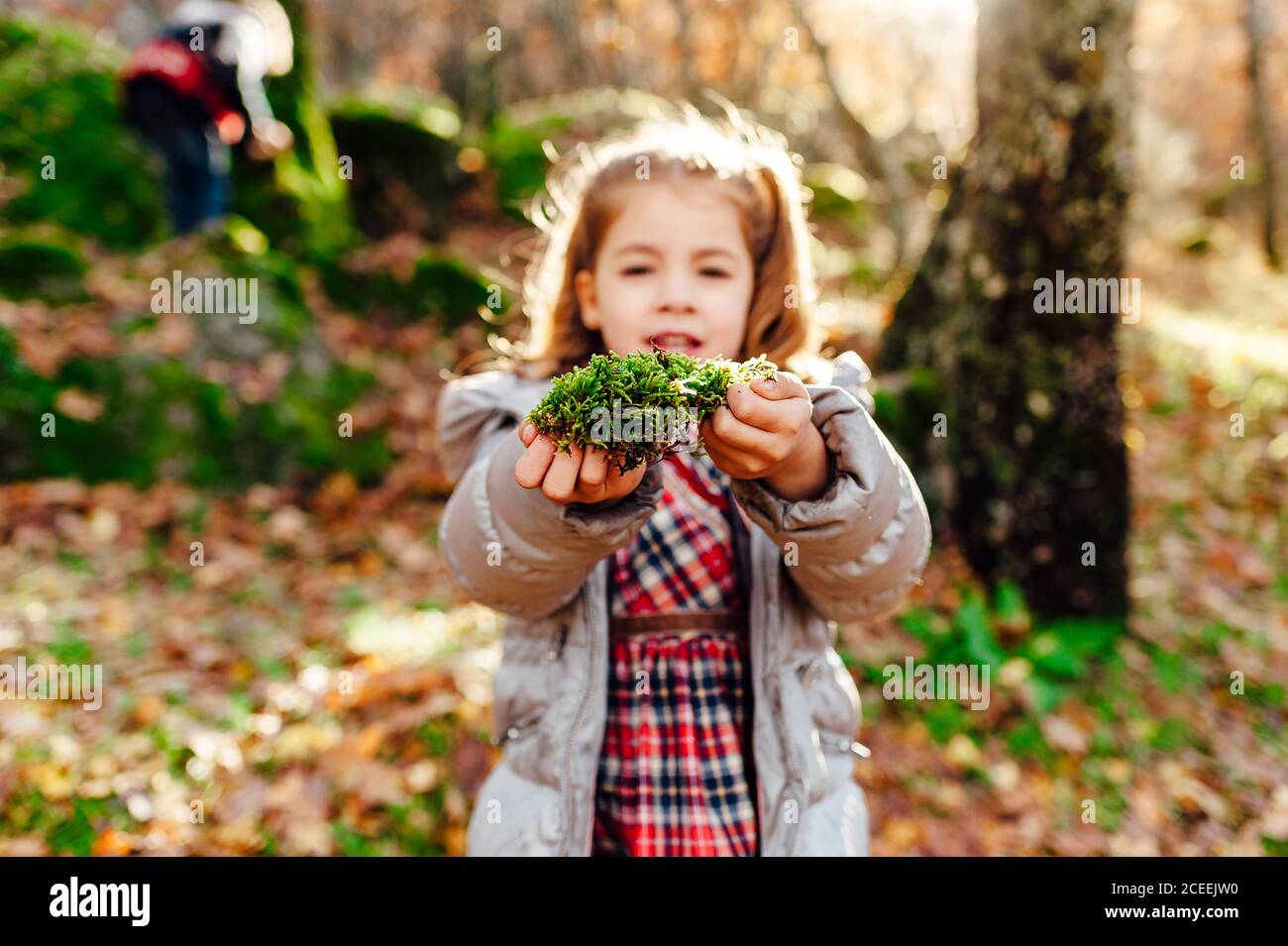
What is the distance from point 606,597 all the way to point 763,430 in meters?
0.75

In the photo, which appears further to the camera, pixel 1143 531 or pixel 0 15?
pixel 0 15

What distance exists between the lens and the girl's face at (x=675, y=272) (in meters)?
2.04

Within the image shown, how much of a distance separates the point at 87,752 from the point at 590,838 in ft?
9.08

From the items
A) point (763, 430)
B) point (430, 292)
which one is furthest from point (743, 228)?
point (430, 292)

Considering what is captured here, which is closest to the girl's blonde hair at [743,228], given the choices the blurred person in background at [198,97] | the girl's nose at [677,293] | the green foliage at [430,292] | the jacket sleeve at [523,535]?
the girl's nose at [677,293]

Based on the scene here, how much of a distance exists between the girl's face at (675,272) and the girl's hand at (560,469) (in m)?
0.62

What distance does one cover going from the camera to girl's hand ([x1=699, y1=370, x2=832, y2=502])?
1485 mm

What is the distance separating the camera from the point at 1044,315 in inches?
179

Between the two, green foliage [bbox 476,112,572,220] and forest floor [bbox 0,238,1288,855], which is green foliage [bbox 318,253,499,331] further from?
green foliage [bbox 476,112,572,220]

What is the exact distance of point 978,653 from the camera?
14.7 ft

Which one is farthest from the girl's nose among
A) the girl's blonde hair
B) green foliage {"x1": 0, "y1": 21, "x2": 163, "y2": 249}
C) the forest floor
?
green foliage {"x1": 0, "y1": 21, "x2": 163, "y2": 249}

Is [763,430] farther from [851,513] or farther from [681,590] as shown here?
[681,590]
